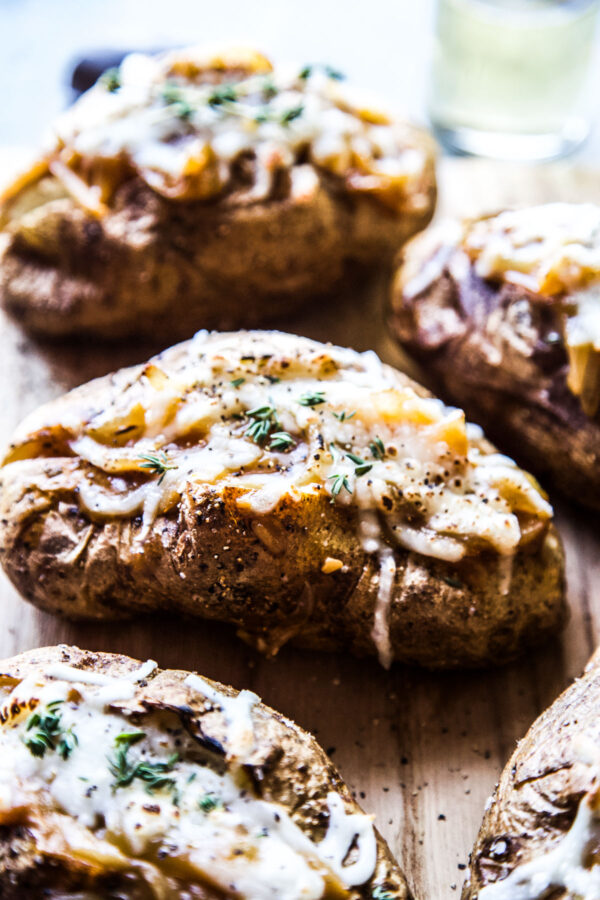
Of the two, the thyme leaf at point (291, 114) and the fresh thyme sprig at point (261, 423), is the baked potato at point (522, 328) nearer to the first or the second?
the thyme leaf at point (291, 114)

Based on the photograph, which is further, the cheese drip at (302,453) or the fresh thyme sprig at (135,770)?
the cheese drip at (302,453)

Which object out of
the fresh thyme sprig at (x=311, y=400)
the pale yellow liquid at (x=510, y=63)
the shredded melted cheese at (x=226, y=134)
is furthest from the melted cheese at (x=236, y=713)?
the pale yellow liquid at (x=510, y=63)

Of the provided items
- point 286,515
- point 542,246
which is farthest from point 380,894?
point 542,246

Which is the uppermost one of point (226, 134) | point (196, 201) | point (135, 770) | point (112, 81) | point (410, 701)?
point (112, 81)

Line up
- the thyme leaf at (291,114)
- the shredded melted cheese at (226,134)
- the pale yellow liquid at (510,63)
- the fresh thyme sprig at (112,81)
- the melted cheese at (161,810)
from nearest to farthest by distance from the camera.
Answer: the melted cheese at (161,810) → the shredded melted cheese at (226,134) → the thyme leaf at (291,114) → the fresh thyme sprig at (112,81) → the pale yellow liquid at (510,63)

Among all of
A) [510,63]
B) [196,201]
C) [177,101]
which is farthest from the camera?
[510,63]

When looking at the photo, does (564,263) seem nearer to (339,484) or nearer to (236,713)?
(339,484)

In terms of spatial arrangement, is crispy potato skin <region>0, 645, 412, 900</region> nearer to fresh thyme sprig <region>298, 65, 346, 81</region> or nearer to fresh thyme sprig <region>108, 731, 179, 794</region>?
fresh thyme sprig <region>108, 731, 179, 794</region>
